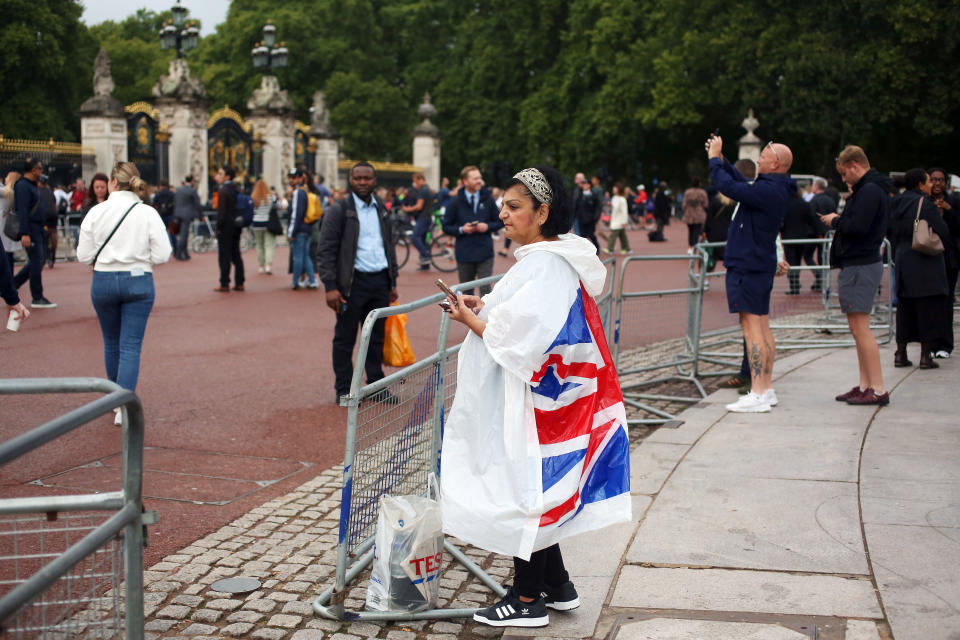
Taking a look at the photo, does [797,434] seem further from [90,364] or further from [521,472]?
[90,364]

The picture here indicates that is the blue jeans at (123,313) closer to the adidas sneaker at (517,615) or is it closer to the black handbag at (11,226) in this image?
the adidas sneaker at (517,615)

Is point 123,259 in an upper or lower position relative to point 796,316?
upper

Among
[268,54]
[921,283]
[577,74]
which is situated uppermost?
[577,74]

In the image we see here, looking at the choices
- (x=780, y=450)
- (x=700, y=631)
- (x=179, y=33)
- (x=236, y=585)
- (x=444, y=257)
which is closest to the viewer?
(x=700, y=631)

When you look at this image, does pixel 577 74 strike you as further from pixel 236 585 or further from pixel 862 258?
pixel 236 585

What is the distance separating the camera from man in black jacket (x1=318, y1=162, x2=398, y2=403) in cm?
795

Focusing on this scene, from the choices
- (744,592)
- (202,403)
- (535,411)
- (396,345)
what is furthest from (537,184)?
(202,403)

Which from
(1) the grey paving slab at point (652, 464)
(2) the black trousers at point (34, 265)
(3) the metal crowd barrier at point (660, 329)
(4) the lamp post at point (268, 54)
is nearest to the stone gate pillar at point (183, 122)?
(4) the lamp post at point (268, 54)

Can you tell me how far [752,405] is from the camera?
7.59m

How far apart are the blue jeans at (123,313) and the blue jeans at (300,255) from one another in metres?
8.71

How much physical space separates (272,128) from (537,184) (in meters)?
32.3

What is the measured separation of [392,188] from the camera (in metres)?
37.4

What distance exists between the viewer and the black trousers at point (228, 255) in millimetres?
15734

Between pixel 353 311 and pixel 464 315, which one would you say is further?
pixel 353 311
